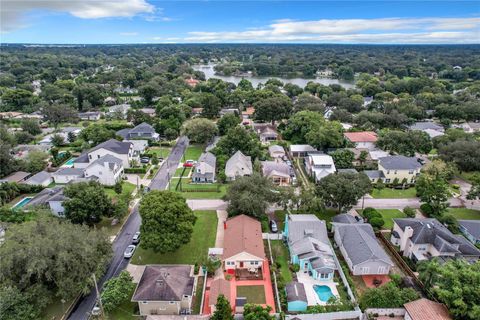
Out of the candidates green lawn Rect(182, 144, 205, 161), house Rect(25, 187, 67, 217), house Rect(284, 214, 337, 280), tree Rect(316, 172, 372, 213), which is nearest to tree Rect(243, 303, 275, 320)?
house Rect(284, 214, 337, 280)

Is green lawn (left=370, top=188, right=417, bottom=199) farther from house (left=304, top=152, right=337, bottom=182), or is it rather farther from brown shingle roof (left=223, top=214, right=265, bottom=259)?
brown shingle roof (left=223, top=214, right=265, bottom=259)

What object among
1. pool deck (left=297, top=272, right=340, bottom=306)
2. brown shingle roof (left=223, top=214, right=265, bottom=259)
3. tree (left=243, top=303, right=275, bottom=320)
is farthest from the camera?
brown shingle roof (left=223, top=214, right=265, bottom=259)

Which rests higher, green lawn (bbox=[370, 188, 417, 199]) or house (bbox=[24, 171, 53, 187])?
house (bbox=[24, 171, 53, 187])

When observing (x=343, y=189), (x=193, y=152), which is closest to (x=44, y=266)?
(x=343, y=189)

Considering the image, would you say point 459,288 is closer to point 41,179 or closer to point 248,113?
point 41,179

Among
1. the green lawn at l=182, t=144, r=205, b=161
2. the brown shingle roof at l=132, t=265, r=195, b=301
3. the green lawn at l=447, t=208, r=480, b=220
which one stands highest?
the brown shingle roof at l=132, t=265, r=195, b=301

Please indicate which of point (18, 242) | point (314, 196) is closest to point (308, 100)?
point (314, 196)
